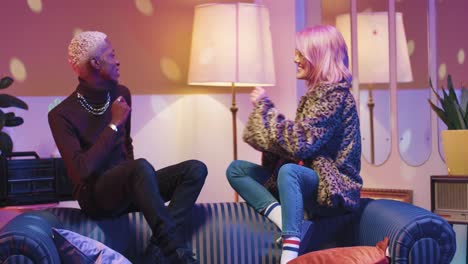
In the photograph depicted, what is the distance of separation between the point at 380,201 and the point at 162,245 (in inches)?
34.8

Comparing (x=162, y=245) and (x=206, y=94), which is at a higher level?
(x=206, y=94)

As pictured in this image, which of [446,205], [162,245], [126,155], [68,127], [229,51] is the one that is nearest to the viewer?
[162,245]

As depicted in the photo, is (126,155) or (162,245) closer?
(162,245)

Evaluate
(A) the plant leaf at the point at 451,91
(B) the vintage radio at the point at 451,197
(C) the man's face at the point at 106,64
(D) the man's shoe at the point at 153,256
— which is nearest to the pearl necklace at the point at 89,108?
(C) the man's face at the point at 106,64

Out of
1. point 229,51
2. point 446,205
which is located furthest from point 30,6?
Result: point 446,205

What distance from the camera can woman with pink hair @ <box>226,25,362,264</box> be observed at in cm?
267

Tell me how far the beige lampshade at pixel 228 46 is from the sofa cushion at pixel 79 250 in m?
1.49

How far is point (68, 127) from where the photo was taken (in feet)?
8.89

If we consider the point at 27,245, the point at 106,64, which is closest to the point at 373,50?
the point at 106,64

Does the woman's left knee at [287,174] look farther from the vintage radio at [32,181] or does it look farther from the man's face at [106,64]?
the vintage radio at [32,181]

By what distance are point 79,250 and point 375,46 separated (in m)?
2.19

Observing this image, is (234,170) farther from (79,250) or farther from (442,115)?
(442,115)

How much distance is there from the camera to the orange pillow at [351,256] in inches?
92.0

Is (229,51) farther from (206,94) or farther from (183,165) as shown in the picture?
(183,165)
